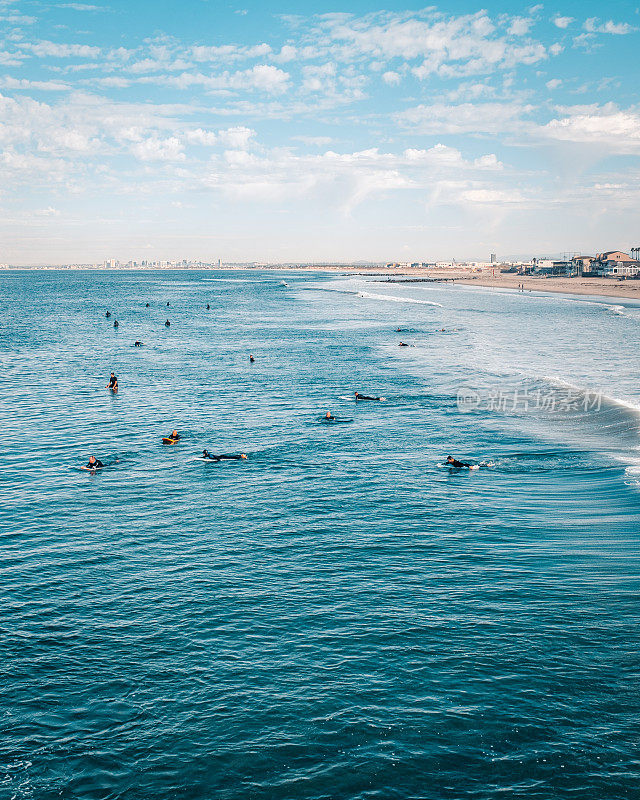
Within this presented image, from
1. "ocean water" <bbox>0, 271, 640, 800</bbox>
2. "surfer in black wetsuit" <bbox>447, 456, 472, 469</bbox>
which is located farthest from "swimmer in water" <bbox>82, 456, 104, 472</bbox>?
"surfer in black wetsuit" <bbox>447, 456, 472, 469</bbox>

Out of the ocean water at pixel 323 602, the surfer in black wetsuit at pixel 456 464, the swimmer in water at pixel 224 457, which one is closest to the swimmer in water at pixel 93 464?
the ocean water at pixel 323 602

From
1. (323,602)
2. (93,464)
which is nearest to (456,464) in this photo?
(323,602)

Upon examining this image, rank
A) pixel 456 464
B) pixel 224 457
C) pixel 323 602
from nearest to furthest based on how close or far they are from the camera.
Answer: pixel 323 602
pixel 456 464
pixel 224 457

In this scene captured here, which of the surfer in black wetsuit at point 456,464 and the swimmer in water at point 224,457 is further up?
the surfer in black wetsuit at point 456,464

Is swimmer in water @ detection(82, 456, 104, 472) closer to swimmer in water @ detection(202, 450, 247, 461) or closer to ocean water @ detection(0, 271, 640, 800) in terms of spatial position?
ocean water @ detection(0, 271, 640, 800)

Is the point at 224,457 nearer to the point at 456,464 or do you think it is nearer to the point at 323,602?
the point at 456,464

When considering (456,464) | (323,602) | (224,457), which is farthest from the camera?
(224,457)

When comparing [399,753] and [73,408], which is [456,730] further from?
[73,408]

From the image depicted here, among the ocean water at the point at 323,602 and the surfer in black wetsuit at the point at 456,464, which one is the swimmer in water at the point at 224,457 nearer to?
the ocean water at the point at 323,602
